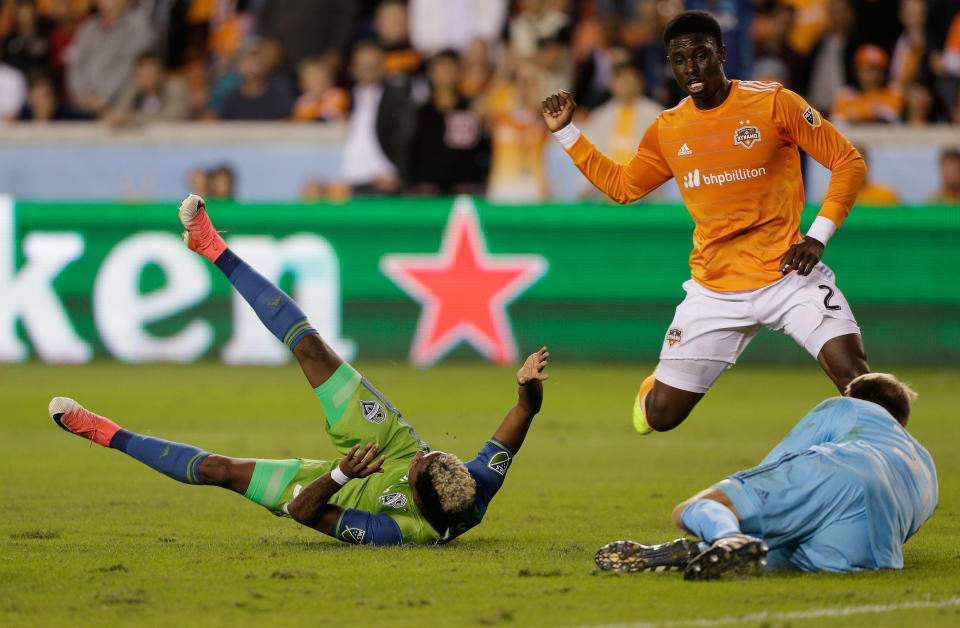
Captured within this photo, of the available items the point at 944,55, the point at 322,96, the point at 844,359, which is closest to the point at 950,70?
the point at 944,55

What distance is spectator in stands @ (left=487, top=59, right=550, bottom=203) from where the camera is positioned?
51.7 feet

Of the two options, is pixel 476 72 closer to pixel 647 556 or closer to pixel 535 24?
Answer: pixel 535 24

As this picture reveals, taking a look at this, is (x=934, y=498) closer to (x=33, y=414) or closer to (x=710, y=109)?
(x=710, y=109)

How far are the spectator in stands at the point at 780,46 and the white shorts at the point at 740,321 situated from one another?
378 inches

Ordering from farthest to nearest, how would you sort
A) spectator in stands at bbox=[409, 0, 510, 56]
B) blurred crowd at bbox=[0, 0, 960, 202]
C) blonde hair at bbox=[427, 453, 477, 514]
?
spectator in stands at bbox=[409, 0, 510, 56] < blurred crowd at bbox=[0, 0, 960, 202] < blonde hair at bbox=[427, 453, 477, 514]

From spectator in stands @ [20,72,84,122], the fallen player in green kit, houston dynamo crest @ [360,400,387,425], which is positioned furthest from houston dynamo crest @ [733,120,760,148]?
spectator in stands @ [20,72,84,122]

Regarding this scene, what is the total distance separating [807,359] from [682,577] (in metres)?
9.71

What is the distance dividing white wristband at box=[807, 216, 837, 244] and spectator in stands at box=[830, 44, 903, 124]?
9865 mm

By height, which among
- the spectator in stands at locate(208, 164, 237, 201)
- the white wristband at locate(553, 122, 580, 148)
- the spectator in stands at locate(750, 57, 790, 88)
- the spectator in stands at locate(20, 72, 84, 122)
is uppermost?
the white wristband at locate(553, 122, 580, 148)

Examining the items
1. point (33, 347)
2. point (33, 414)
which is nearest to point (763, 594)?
point (33, 414)

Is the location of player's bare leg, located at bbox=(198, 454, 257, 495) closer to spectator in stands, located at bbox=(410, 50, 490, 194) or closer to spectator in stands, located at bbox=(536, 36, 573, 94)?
spectator in stands, located at bbox=(410, 50, 490, 194)

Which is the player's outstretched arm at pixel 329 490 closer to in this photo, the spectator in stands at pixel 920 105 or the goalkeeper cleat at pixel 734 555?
the goalkeeper cleat at pixel 734 555

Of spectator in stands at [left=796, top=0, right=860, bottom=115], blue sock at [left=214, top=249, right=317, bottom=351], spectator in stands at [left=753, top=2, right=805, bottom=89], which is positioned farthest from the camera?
spectator in stands at [left=753, top=2, right=805, bottom=89]

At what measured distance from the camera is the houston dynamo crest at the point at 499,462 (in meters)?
6.14
